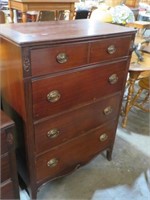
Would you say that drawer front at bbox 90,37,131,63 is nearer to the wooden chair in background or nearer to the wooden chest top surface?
the wooden chest top surface

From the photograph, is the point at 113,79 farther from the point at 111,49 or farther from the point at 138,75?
the point at 138,75

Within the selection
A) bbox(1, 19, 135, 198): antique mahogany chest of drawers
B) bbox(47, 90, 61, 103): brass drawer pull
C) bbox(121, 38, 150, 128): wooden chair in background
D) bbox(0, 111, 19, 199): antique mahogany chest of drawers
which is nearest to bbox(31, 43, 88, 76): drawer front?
bbox(1, 19, 135, 198): antique mahogany chest of drawers

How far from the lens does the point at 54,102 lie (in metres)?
1.03

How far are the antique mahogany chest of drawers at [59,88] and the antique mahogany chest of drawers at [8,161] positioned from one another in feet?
0.33

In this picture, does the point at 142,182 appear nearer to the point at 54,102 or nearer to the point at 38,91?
the point at 54,102

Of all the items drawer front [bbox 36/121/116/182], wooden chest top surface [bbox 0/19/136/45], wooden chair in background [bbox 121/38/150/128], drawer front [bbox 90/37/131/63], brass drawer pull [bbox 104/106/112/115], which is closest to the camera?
wooden chest top surface [bbox 0/19/136/45]

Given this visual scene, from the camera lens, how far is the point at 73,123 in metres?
1.21

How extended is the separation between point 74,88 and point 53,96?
137mm

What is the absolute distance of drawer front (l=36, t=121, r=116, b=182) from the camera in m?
1.21

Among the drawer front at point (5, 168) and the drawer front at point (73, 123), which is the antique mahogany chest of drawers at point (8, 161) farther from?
the drawer front at point (73, 123)

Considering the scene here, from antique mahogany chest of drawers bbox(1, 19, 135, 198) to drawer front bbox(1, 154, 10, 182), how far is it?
0.45 ft

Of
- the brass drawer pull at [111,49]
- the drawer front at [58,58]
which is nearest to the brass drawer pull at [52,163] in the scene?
the drawer front at [58,58]

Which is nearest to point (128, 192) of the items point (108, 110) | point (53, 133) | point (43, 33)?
point (108, 110)

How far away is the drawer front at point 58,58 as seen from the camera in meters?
0.87
